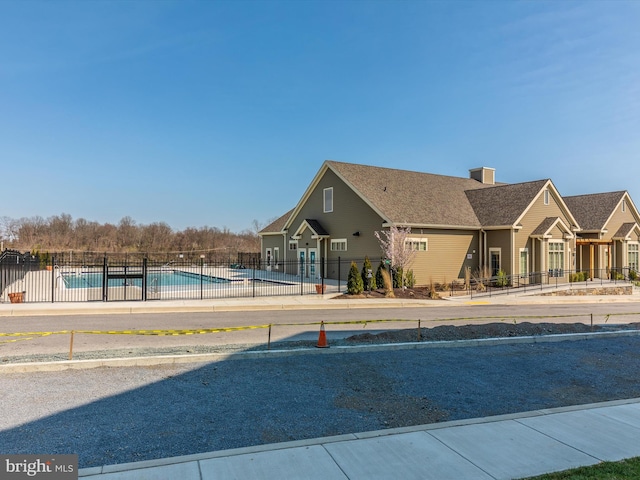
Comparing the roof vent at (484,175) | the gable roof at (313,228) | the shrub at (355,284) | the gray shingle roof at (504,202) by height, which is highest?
the roof vent at (484,175)

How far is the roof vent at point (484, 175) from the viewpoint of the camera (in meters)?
43.0

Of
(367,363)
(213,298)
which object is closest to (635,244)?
Result: (213,298)

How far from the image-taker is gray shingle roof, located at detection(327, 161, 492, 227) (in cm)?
3025

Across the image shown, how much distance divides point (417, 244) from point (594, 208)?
2045 cm

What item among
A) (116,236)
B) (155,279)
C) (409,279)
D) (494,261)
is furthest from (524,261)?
(116,236)

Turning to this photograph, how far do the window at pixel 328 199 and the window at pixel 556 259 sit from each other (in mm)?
16662

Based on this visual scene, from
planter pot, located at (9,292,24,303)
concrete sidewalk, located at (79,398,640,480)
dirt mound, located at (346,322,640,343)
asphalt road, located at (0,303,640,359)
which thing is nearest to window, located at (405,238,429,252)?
asphalt road, located at (0,303,640,359)

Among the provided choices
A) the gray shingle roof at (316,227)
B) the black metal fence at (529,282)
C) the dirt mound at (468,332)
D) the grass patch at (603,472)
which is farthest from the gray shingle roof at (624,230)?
the grass patch at (603,472)

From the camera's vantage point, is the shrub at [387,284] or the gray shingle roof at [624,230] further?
the gray shingle roof at [624,230]

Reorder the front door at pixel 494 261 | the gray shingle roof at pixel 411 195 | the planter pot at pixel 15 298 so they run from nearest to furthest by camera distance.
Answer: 1. the planter pot at pixel 15 298
2. the gray shingle roof at pixel 411 195
3. the front door at pixel 494 261

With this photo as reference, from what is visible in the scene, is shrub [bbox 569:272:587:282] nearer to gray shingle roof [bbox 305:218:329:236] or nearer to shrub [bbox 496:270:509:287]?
shrub [bbox 496:270:509:287]

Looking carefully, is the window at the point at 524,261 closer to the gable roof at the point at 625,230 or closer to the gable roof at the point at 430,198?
the gable roof at the point at 430,198

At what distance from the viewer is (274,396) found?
23.5 ft

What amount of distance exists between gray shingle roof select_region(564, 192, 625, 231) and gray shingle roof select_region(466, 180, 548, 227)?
8.16 m
